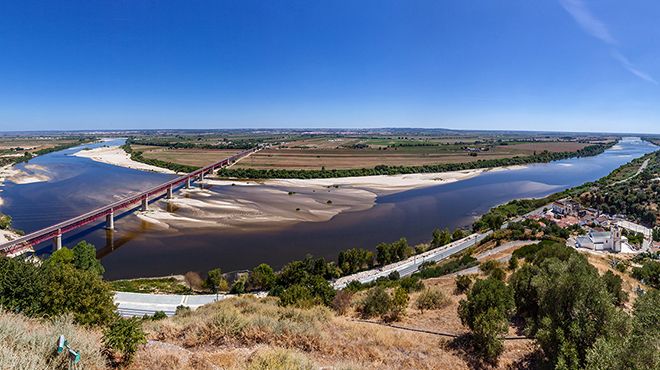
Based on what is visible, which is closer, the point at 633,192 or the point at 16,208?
the point at 16,208

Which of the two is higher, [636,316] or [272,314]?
[636,316]

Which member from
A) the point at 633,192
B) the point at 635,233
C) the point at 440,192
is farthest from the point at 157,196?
the point at 633,192

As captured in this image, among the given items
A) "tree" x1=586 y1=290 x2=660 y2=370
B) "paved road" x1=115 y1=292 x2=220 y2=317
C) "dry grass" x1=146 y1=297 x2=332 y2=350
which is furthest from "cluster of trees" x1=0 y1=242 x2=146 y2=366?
"tree" x1=586 y1=290 x2=660 y2=370

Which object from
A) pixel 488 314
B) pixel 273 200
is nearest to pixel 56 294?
pixel 488 314

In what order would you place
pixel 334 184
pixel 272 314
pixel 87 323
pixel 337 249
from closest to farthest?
pixel 87 323
pixel 272 314
pixel 337 249
pixel 334 184

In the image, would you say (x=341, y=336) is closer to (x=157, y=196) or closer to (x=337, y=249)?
(x=337, y=249)

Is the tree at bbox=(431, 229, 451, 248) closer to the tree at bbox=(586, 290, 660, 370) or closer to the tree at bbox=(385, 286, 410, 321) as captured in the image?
the tree at bbox=(385, 286, 410, 321)

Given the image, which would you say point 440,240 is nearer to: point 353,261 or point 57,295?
point 353,261
